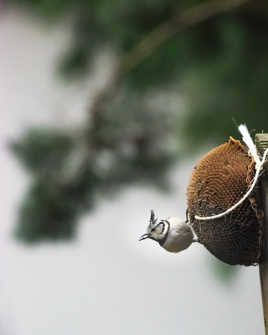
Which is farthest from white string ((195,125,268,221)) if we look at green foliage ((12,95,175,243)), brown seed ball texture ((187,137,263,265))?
green foliage ((12,95,175,243))

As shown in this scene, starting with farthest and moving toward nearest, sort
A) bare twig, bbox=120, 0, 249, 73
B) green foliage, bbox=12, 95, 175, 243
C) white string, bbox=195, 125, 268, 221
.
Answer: green foliage, bbox=12, 95, 175, 243 → bare twig, bbox=120, 0, 249, 73 → white string, bbox=195, 125, 268, 221

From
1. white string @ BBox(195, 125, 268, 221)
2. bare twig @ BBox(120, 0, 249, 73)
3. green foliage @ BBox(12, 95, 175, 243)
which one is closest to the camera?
white string @ BBox(195, 125, 268, 221)

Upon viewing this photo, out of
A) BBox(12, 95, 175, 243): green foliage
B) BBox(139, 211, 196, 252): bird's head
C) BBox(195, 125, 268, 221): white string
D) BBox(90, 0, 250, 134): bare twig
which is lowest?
BBox(139, 211, 196, 252): bird's head

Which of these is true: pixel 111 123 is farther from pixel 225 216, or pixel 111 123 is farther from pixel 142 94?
pixel 225 216

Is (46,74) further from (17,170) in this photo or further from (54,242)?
(54,242)

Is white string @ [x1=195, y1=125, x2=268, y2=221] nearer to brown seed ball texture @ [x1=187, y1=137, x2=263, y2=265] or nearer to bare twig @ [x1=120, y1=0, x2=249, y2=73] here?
brown seed ball texture @ [x1=187, y1=137, x2=263, y2=265]

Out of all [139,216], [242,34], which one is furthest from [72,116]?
[242,34]

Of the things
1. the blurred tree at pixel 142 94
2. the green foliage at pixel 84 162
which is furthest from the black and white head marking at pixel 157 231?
the green foliage at pixel 84 162
